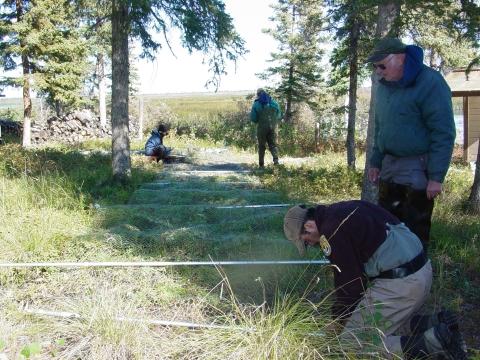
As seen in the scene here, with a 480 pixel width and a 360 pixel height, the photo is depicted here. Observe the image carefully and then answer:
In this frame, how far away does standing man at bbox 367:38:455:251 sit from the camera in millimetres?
3186

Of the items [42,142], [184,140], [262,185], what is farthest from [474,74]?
[42,142]

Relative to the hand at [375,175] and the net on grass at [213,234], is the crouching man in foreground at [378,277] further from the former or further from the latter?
the hand at [375,175]

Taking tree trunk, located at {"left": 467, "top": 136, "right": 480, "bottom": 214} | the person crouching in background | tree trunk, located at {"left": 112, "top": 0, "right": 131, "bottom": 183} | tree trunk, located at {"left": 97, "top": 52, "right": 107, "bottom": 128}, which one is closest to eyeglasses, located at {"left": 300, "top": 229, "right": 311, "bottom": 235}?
tree trunk, located at {"left": 467, "top": 136, "right": 480, "bottom": 214}

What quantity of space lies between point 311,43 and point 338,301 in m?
19.2

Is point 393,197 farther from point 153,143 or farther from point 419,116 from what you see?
point 153,143

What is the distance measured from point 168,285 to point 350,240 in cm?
179

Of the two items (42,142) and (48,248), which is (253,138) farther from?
(48,248)

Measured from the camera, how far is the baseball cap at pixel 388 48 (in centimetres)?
321

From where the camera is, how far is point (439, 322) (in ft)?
8.15

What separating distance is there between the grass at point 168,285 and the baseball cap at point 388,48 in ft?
5.47

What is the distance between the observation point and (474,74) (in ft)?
41.9

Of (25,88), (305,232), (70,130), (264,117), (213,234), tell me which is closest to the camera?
(305,232)

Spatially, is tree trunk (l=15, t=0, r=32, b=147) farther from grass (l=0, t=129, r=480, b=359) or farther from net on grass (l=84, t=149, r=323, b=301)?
net on grass (l=84, t=149, r=323, b=301)

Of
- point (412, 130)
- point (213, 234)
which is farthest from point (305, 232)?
point (213, 234)
